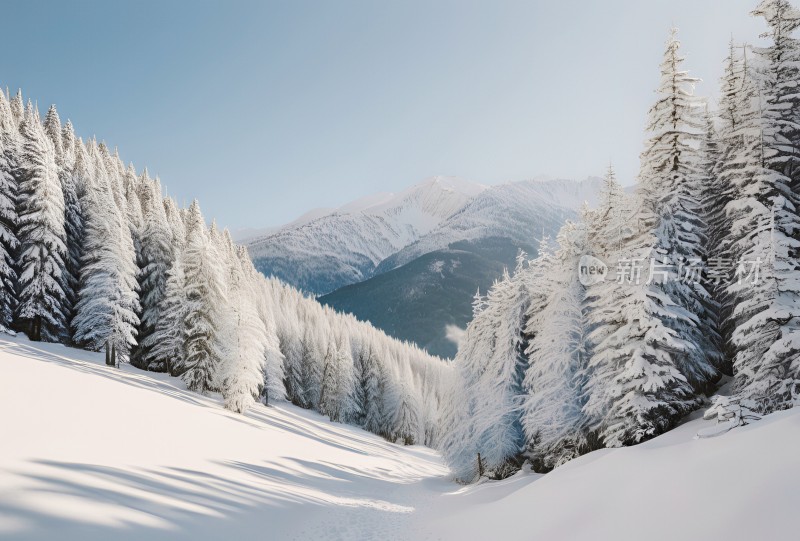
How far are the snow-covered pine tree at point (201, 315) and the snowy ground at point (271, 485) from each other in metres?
6.39

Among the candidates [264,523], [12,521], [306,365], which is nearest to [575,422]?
[264,523]

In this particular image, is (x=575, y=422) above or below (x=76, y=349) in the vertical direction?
below

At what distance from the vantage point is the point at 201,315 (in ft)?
111

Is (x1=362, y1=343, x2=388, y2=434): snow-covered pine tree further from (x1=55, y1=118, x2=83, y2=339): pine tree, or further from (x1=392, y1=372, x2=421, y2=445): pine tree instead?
(x1=55, y1=118, x2=83, y2=339): pine tree

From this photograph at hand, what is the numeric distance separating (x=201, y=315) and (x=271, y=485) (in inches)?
805

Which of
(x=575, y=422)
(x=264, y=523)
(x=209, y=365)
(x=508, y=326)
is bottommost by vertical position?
(x=264, y=523)

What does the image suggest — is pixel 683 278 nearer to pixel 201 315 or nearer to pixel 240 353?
pixel 240 353

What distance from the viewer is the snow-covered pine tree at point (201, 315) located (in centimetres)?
3350

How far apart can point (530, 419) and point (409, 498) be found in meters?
7.63

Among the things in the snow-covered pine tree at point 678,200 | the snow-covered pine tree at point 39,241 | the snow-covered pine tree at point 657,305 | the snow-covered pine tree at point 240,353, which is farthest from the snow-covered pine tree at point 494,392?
the snow-covered pine tree at point 39,241

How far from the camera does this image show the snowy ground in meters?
5.45

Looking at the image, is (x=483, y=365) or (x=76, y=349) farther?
(x=76, y=349)

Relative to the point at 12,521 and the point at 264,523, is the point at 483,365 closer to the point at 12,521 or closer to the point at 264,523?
the point at 264,523

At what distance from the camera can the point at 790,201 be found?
14.9 m
